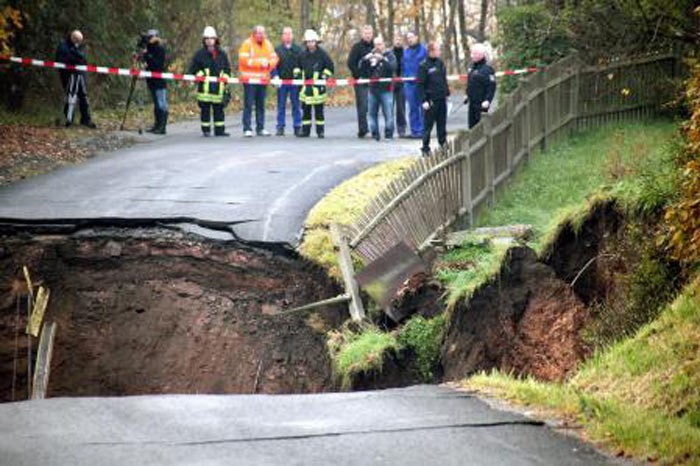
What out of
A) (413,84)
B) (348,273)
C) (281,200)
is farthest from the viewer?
(413,84)

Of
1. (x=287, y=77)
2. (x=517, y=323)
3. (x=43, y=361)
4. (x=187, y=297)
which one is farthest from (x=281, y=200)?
(x=287, y=77)

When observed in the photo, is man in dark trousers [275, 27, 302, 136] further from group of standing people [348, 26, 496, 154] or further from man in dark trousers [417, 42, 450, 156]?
man in dark trousers [417, 42, 450, 156]

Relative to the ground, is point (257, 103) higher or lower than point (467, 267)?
higher

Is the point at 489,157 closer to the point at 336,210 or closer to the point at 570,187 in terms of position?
the point at 570,187

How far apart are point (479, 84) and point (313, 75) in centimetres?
507

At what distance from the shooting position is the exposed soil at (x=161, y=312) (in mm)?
14625

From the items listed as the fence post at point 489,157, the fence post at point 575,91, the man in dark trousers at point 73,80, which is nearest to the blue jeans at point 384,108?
the fence post at point 575,91

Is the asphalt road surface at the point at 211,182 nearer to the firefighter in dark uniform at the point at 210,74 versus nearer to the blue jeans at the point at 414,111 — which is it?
the firefighter in dark uniform at the point at 210,74

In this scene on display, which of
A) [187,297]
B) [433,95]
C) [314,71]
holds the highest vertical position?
[314,71]

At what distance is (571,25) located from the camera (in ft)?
76.7

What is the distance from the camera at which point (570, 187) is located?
1717 cm

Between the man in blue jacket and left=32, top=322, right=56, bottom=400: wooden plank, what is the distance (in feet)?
36.2

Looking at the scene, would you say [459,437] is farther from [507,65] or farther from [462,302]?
[507,65]

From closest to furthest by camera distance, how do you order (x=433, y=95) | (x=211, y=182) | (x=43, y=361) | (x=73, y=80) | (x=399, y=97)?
1. (x=43, y=361)
2. (x=211, y=182)
3. (x=433, y=95)
4. (x=73, y=80)
5. (x=399, y=97)
